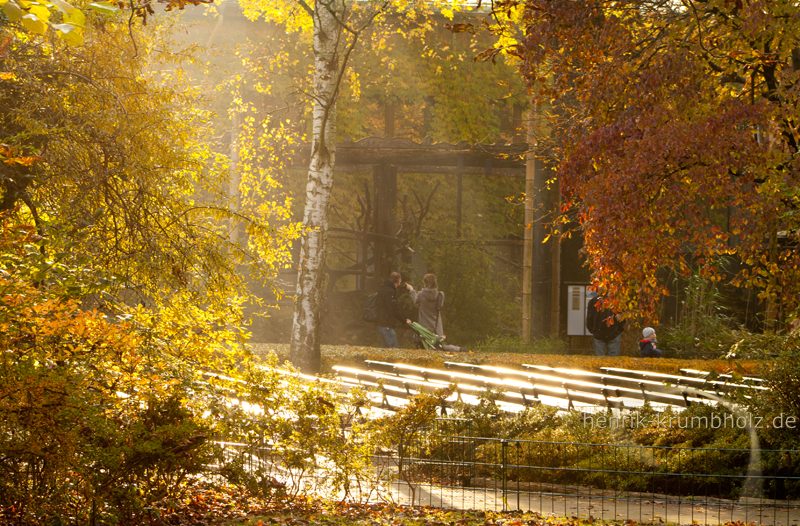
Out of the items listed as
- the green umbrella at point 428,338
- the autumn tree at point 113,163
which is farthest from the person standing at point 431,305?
the autumn tree at point 113,163

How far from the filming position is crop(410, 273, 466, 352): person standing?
14023mm

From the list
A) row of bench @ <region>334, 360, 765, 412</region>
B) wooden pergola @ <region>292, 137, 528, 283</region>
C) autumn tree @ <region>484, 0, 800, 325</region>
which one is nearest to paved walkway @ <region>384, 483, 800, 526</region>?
row of bench @ <region>334, 360, 765, 412</region>

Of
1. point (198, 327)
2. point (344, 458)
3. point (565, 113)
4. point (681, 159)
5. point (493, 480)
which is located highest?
point (565, 113)

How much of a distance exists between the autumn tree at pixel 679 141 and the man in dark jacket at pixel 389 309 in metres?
6.54

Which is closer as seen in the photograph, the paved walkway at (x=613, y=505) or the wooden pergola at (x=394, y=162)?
the paved walkway at (x=613, y=505)

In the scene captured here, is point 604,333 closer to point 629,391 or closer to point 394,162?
point 629,391

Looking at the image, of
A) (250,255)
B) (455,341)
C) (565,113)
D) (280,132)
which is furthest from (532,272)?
(250,255)

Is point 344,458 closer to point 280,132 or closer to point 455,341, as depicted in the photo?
point 280,132

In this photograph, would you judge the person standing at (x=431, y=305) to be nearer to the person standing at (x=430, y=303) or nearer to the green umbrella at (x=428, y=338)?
the person standing at (x=430, y=303)

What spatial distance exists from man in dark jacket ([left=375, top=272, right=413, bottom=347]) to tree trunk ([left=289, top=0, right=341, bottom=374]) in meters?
2.70

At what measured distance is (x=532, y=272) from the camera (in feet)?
54.4

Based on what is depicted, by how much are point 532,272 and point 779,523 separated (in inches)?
432

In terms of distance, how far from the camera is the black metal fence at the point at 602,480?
20.9 feet

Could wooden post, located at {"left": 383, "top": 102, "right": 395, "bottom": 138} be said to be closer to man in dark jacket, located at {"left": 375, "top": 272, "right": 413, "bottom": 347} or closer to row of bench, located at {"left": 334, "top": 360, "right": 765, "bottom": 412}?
man in dark jacket, located at {"left": 375, "top": 272, "right": 413, "bottom": 347}
